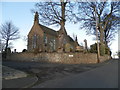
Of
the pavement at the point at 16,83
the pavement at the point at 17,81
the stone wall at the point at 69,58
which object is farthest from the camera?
the stone wall at the point at 69,58

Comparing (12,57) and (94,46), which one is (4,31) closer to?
(12,57)

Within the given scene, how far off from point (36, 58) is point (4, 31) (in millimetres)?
28708

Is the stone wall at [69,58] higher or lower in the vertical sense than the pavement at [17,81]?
higher

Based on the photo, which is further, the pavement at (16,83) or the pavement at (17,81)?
the pavement at (17,81)

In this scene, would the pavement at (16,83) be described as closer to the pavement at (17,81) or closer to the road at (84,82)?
the pavement at (17,81)

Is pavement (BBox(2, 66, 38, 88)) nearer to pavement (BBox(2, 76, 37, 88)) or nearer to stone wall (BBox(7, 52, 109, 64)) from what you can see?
pavement (BBox(2, 76, 37, 88))

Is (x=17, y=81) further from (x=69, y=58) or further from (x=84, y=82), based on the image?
(x=69, y=58)

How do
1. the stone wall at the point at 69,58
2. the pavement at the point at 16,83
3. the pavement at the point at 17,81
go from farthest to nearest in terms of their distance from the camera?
1. the stone wall at the point at 69,58
2. the pavement at the point at 17,81
3. the pavement at the point at 16,83

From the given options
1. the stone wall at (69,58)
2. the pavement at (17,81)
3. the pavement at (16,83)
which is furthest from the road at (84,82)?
the stone wall at (69,58)

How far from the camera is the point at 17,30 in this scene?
56.0 m

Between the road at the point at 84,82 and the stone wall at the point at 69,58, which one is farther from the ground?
the stone wall at the point at 69,58

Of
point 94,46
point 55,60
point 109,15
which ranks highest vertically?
point 109,15

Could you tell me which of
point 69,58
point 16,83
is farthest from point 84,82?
point 69,58

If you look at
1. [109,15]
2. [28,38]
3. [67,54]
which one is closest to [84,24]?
[109,15]
